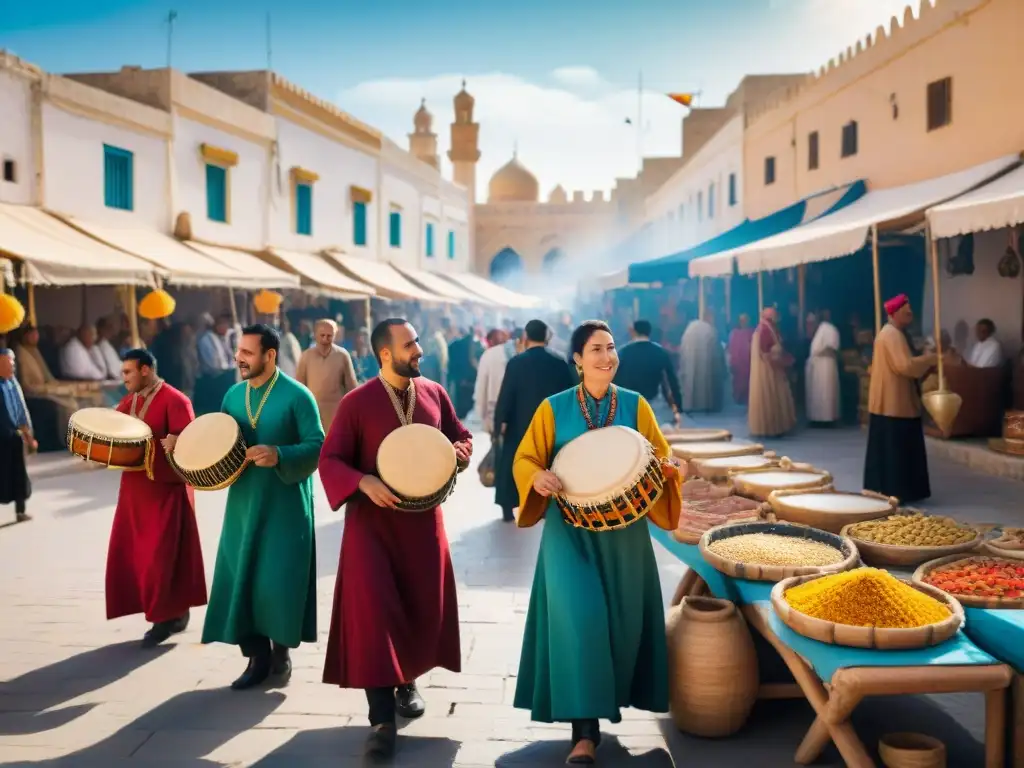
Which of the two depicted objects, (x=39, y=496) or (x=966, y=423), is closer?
(x=39, y=496)

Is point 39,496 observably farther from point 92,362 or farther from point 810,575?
point 810,575

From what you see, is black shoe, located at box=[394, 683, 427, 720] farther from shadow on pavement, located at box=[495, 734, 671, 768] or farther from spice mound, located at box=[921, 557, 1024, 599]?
spice mound, located at box=[921, 557, 1024, 599]

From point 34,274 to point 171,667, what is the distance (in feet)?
21.4

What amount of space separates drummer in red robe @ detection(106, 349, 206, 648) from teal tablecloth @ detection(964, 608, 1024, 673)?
10.5 ft

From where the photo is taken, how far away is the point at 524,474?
130 inches

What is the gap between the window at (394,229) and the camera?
2386cm

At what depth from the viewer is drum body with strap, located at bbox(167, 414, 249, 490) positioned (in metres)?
3.91

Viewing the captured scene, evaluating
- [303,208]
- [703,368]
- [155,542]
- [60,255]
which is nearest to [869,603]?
[155,542]

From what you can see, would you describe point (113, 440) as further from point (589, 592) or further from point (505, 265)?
point (505, 265)

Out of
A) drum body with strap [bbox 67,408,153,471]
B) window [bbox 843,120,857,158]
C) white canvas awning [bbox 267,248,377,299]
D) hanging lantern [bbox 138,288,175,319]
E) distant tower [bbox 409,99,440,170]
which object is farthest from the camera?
distant tower [bbox 409,99,440,170]

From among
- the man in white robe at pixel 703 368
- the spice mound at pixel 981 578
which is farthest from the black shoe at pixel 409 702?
the man in white robe at pixel 703 368

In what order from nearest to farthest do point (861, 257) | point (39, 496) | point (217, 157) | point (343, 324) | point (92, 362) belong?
point (39, 496) < point (92, 362) < point (861, 257) < point (217, 157) < point (343, 324)

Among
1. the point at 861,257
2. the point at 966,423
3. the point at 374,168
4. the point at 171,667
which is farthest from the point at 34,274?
the point at 374,168

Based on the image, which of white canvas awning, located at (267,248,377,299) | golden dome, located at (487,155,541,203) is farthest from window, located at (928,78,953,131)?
golden dome, located at (487,155,541,203)
